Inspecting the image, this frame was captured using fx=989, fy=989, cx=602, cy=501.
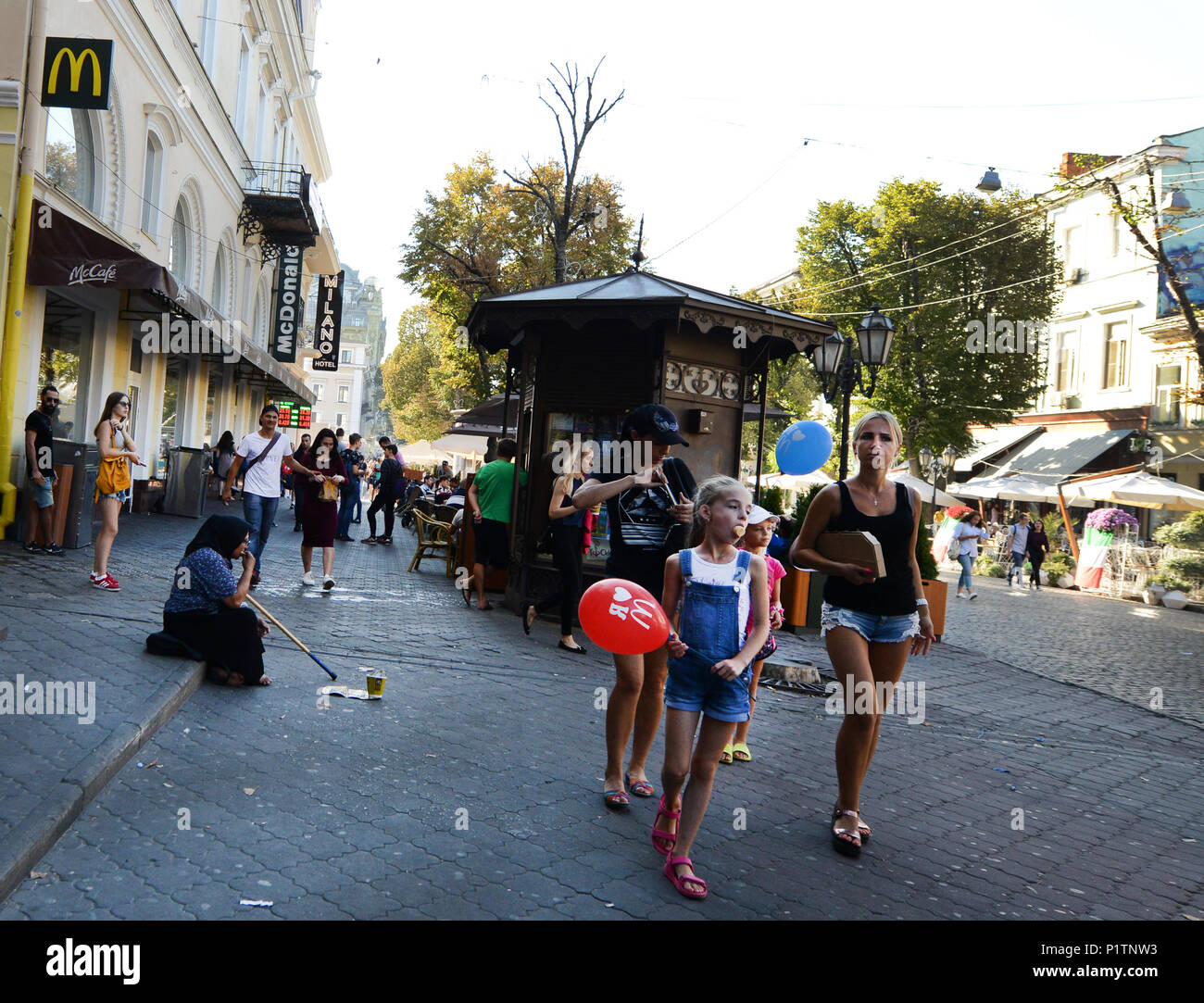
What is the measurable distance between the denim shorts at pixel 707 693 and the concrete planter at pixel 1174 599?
21121mm

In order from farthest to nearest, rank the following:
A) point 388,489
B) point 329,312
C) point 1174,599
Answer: point 329,312 → point 1174,599 → point 388,489

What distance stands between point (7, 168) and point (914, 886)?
11.6 meters

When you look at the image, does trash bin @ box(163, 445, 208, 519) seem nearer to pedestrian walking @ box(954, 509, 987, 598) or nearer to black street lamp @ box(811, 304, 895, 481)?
black street lamp @ box(811, 304, 895, 481)

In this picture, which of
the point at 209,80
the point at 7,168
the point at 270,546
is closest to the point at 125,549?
the point at 270,546

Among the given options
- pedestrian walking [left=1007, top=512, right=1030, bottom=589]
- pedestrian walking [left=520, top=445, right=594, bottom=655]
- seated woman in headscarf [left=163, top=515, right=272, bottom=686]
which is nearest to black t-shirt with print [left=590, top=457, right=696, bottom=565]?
seated woman in headscarf [left=163, top=515, right=272, bottom=686]

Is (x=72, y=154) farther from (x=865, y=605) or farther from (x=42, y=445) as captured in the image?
(x=865, y=605)

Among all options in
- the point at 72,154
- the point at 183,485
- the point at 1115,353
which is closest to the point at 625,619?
the point at 72,154

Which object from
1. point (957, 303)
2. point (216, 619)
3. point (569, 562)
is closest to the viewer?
point (216, 619)

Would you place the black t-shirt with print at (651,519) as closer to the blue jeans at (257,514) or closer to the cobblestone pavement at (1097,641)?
the blue jeans at (257,514)

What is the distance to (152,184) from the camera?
53.2ft

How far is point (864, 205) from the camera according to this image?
121ft

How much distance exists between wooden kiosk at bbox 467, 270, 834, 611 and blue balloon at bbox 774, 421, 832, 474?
2326 mm

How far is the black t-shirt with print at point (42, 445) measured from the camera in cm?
1013

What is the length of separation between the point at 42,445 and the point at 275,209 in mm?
15403
